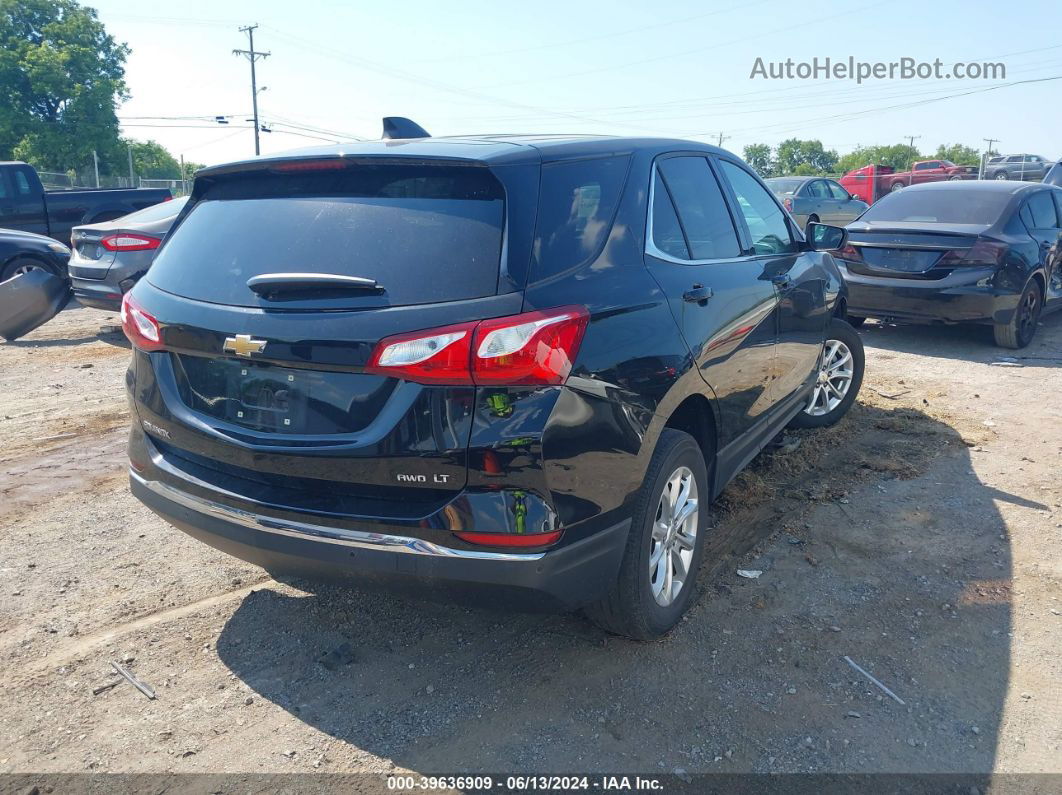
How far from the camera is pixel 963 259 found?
8242 mm

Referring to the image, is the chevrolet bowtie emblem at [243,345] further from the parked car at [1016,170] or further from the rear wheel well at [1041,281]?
the parked car at [1016,170]

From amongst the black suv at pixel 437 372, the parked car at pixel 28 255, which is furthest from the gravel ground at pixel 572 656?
the parked car at pixel 28 255

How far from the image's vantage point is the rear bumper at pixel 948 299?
26.8ft

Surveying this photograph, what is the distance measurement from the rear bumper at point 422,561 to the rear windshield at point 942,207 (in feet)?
24.9

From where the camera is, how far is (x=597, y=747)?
273 centimetres

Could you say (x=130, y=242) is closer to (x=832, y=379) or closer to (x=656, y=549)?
(x=832, y=379)

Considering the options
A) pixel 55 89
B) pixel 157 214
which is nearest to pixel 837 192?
pixel 157 214

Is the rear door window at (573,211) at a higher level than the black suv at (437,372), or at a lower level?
higher

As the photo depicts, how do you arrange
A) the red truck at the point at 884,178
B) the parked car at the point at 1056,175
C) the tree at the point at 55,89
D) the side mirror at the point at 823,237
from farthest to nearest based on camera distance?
the tree at the point at 55,89
the red truck at the point at 884,178
the parked car at the point at 1056,175
the side mirror at the point at 823,237

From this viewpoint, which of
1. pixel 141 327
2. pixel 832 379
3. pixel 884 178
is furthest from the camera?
pixel 884 178

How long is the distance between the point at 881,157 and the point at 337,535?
60846 millimetres

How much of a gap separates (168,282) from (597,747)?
2.22 metres

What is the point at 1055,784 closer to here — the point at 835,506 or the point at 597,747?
the point at 597,747

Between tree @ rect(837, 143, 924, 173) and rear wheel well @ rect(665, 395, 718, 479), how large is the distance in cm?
5628
